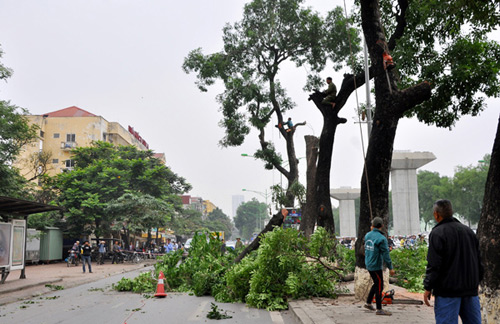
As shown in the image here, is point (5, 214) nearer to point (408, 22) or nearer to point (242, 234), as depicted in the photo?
point (408, 22)

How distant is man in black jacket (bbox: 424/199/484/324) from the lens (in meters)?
4.42

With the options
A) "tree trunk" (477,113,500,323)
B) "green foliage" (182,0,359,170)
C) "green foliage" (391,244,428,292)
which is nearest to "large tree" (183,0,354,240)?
"green foliage" (182,0,359,170)

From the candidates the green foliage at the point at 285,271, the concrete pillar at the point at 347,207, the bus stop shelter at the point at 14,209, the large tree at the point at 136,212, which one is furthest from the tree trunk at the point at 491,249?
the concrete pillar at the point at 347,207

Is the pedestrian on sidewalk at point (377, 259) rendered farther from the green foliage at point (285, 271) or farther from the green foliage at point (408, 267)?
the green foliage at point (408, 267)

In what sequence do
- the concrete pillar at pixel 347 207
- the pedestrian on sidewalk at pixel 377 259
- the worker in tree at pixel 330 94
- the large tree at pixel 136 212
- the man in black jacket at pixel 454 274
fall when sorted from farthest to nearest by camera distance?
the concrete pillar at pixel 347 207 → the large tree at pixel 136 212 → the worker in tree at pixel 330 94 → the pedestrian on sidewalk at pixel 377 259 → the man in black jacket at pixel 454 274

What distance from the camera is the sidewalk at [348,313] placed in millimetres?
7090

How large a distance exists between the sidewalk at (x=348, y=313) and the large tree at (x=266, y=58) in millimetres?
10685

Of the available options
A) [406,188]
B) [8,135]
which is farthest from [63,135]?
[406,188]

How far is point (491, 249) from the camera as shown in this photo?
17.3 ft

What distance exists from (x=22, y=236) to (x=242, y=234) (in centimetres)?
13507

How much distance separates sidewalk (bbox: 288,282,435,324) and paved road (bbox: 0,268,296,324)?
0.48 m

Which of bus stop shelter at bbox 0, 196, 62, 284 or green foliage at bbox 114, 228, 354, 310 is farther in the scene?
bus stop shelter at bbox 0, 196, 62, 284

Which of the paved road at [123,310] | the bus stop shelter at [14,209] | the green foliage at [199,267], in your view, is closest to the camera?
the paved road at [123,310]

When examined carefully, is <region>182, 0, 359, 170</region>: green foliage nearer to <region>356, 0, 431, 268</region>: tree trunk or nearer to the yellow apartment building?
<region>356, 0, 431, 268</region>: tree trunk
